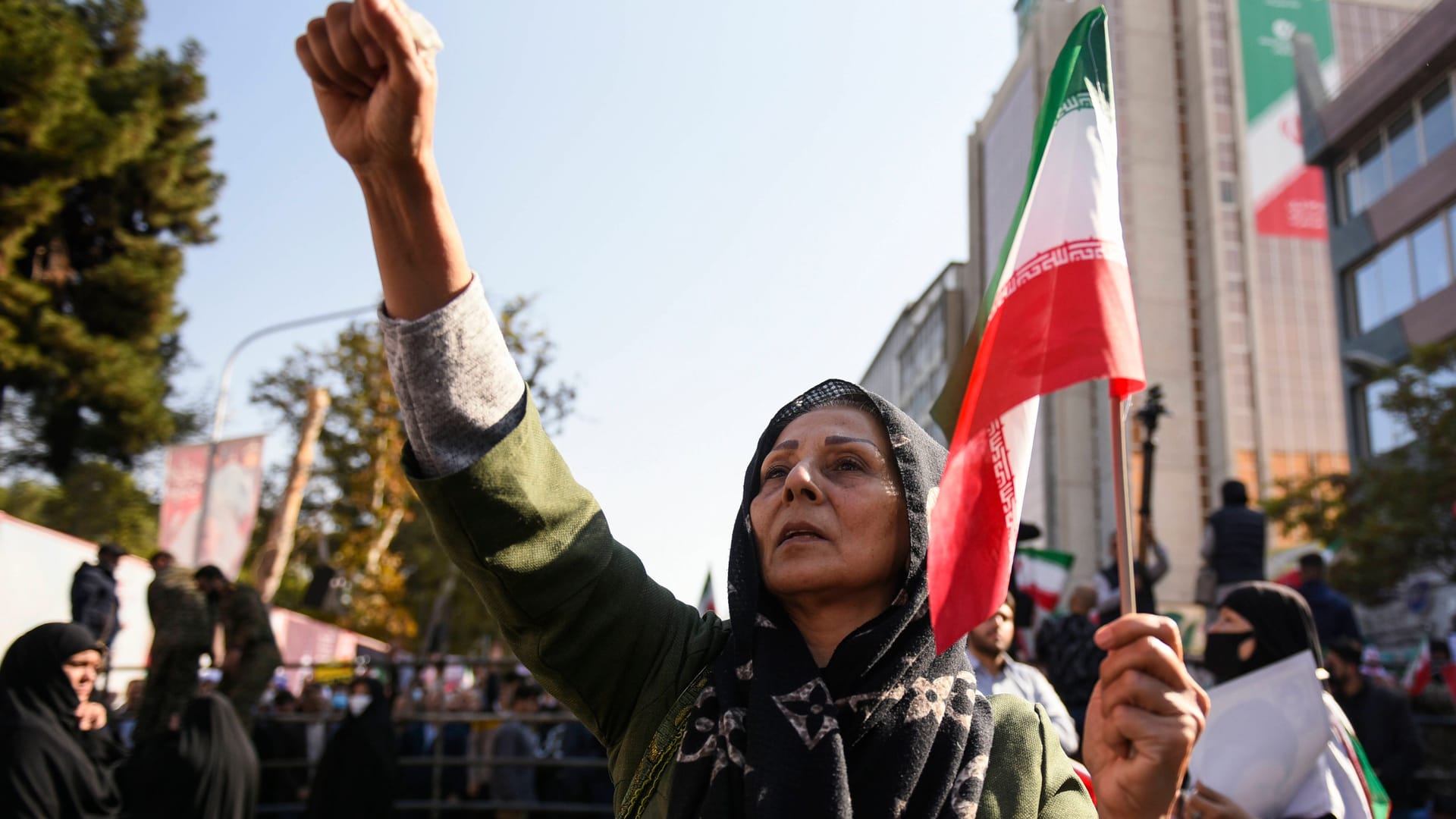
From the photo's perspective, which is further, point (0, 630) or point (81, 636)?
point (0, 630)

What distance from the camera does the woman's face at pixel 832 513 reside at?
6.91 feet

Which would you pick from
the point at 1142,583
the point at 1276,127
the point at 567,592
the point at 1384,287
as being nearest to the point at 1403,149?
the point at 1384,287

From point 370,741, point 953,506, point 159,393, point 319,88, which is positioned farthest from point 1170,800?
point 159,393

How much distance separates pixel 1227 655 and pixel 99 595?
8950 mm

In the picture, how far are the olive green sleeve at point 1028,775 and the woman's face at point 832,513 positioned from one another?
12.3 inches

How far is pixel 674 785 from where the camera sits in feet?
6.23

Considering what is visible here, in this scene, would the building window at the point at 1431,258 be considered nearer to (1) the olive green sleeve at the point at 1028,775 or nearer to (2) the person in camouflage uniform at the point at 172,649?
(2) the person in camouflage uniform at the point at 172,649

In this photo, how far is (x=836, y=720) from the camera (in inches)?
75.5

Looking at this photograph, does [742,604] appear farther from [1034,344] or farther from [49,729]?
[49,729]

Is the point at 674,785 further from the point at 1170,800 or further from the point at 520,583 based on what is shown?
the point at 1170,800

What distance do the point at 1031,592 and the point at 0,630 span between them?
33.8 feet

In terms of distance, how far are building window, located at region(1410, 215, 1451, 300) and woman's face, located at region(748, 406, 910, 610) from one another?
101 ft

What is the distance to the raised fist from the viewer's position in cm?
152

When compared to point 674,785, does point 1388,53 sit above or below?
above
